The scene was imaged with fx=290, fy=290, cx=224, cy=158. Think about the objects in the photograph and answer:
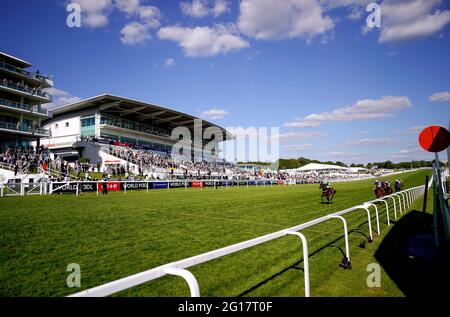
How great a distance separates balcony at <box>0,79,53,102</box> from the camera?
117ft

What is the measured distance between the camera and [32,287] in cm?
414

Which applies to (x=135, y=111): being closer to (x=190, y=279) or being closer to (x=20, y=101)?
(x=20, y=101)

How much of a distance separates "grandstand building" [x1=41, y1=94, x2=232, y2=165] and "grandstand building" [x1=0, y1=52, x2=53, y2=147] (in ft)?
15.1

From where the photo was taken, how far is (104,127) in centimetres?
4984

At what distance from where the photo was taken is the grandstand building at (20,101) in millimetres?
36062

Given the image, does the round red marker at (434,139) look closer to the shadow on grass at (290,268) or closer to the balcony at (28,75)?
the shadow on grass at (290,268)

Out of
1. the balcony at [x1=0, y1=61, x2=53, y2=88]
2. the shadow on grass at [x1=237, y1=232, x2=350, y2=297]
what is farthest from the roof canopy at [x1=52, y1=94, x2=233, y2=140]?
the shadow on grass at [x1=237, y1=232, x2=350, y2=297]

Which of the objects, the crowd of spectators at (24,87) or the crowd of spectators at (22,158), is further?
the crowd of spectators at (24,87)

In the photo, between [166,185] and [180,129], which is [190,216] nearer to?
[166,185]

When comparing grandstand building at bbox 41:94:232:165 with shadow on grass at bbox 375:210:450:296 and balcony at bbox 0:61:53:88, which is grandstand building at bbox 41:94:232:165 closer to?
balcony at bbox 0:61:53:88

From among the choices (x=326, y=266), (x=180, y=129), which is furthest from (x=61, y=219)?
(x=180, y=129)

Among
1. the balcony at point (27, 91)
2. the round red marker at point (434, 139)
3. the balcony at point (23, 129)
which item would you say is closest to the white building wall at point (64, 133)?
the balcony at point (23, 129)

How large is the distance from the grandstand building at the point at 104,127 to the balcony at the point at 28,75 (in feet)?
24.6
